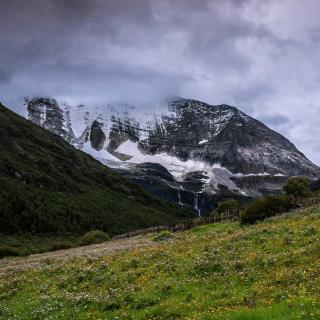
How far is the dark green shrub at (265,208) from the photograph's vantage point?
50.0 meters

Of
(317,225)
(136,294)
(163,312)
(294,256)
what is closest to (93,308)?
(136,294)

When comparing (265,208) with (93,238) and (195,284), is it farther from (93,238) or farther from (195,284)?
(93,238)

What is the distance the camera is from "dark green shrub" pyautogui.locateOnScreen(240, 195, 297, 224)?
50.0 m

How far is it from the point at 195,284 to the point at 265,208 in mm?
29481

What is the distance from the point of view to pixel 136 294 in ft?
74.6

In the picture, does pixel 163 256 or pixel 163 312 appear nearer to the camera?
pixel 163 312

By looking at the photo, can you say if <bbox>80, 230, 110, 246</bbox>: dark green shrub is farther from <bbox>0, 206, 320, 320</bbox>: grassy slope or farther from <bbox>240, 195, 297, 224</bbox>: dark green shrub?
<bbox>0, 206, 320, 320</bbox>: grassy slope

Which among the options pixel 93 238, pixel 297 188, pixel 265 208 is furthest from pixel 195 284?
pixel 93 238

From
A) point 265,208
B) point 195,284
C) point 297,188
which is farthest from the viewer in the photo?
point 297,188

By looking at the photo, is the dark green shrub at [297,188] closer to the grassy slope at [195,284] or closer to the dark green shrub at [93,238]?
the dark green shrub at [93,238]

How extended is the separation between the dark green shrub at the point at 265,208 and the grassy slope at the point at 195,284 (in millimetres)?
14134

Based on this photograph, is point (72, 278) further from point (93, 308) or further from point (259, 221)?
point (259, 221)

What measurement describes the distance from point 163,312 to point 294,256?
27.4 feet

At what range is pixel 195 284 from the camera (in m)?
23.2
